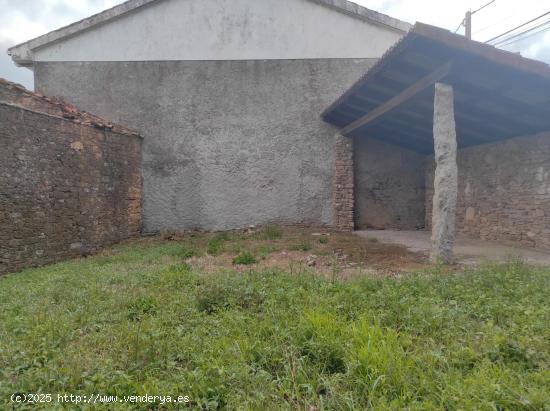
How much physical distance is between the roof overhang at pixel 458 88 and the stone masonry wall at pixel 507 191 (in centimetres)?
31

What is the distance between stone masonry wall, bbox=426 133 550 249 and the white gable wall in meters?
4.39

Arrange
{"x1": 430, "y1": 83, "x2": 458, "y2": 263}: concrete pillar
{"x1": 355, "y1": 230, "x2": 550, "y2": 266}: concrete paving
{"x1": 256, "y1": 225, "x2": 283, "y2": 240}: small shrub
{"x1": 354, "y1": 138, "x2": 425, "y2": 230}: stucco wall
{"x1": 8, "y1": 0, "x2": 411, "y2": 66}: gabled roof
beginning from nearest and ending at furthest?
{"x1": 430, "y1": 83, "x2": 458, "y2": 263}: concrete pillar, {"x1": 355, "y1": 230, "x2": 550, "y2": 266}: concrete paving, {"x1": 256, "y1": 225, "x2": 283, "y2": 240}: small shrub, {"x1": 8, "y1": 0, "x2": 411, "y2": 66}: gabled roof, {"x1": 354, "y1": 138, "x2": 425, "y2": 230}: stucco wall

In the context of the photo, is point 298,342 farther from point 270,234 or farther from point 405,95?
point 270,234

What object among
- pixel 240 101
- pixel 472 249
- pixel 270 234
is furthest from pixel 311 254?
pixel 240 101

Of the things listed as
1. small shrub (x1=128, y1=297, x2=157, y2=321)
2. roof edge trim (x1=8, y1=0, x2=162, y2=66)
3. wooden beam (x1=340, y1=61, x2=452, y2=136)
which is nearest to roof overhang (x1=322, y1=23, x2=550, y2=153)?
wooden beam (x1=340, y1=61, x2=452, y2=136)

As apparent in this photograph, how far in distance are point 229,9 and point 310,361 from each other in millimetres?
10839

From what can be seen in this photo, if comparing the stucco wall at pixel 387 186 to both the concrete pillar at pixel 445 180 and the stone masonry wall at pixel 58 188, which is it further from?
the stone masonry wall at pixel 58 188

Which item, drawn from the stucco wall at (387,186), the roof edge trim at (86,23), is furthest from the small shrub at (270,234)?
the roof edge trim at (86,23)

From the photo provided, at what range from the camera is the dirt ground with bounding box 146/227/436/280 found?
5.95m

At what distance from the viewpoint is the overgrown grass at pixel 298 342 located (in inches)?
93.9

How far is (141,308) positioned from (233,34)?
9296 millimetres

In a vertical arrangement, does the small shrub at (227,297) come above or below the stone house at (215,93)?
below

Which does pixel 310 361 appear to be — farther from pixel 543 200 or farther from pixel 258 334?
pixel 543 200

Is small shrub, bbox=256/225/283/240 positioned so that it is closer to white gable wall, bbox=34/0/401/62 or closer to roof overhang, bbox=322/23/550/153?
roof overhang, bbox=322/23/550/153
